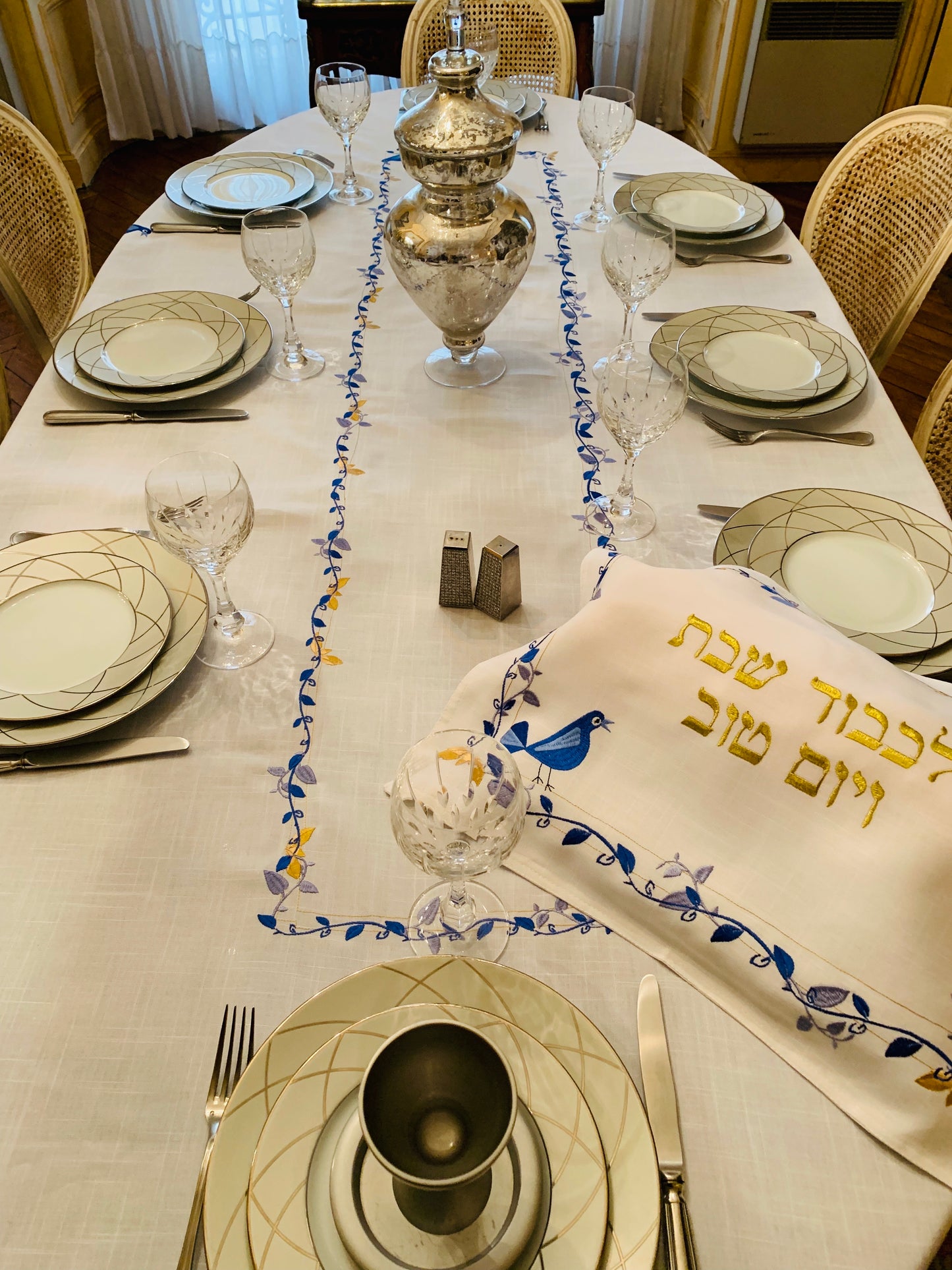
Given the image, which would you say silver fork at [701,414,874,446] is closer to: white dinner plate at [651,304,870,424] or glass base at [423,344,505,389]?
white dinner plate at [651,304,870,424]

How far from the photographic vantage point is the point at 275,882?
2.35ft

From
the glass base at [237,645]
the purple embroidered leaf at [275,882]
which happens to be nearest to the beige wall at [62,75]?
the glass base at [237,645]

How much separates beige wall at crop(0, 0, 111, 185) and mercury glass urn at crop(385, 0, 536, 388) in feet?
8.81

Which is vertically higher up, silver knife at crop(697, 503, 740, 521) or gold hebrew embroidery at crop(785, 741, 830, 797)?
gold hebrew embroidery at crop(785, 741, 830, 797)

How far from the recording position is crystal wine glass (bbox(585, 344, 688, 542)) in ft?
3.21

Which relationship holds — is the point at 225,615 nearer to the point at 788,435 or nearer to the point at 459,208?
the point at 459,208

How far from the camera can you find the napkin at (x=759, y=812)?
61 centimetres

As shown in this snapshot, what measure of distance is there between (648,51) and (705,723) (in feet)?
11.5

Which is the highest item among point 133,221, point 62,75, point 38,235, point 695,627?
point 695,627

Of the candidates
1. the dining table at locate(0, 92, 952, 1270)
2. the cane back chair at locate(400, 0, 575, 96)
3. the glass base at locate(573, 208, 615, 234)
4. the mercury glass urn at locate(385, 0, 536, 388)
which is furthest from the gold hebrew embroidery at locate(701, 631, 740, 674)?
the cane back chair at locate(400, 0, 575, 96)

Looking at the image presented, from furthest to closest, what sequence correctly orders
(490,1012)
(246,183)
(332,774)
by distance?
(246,183) → (332,774) → (490,1012)

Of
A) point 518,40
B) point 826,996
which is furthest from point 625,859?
point 518,40

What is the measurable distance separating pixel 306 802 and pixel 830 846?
15.5 inches

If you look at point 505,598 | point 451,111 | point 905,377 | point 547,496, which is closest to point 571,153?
point 451,111
